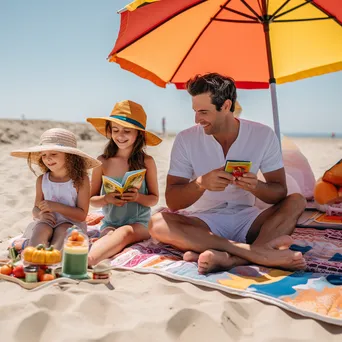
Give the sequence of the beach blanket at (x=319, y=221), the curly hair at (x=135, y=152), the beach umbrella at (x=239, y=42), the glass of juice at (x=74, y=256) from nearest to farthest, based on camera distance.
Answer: the glass of juice at (x=74, y=256)
the curly hair at (x=135, y=152)
the beach umbrella at (x=239, y=42)
the beach blanket at (x=319, y=221)

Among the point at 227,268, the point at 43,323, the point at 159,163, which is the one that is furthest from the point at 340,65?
the point at 159,163

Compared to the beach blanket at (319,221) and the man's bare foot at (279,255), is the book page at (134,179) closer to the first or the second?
the man's bare foot at (279,255)

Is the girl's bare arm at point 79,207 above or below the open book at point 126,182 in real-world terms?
below

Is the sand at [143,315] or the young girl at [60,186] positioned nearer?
the sand at [143,315]

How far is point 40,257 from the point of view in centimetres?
259

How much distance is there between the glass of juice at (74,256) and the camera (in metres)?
2.61

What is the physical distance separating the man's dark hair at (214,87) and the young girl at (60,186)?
0.95 metres

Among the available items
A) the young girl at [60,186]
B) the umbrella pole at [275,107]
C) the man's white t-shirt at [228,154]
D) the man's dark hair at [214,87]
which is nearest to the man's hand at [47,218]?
the young girl at [60,186]

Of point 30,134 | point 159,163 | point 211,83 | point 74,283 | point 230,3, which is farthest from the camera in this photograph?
point 30,134

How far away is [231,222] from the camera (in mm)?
3314

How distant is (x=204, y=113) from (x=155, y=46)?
1.07m

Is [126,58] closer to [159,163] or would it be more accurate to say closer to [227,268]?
[227,268]

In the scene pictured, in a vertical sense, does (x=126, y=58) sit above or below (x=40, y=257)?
above

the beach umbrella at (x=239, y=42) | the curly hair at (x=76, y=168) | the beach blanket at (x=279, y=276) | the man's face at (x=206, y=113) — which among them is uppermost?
the beach umbrella at (x=239, y=42)
